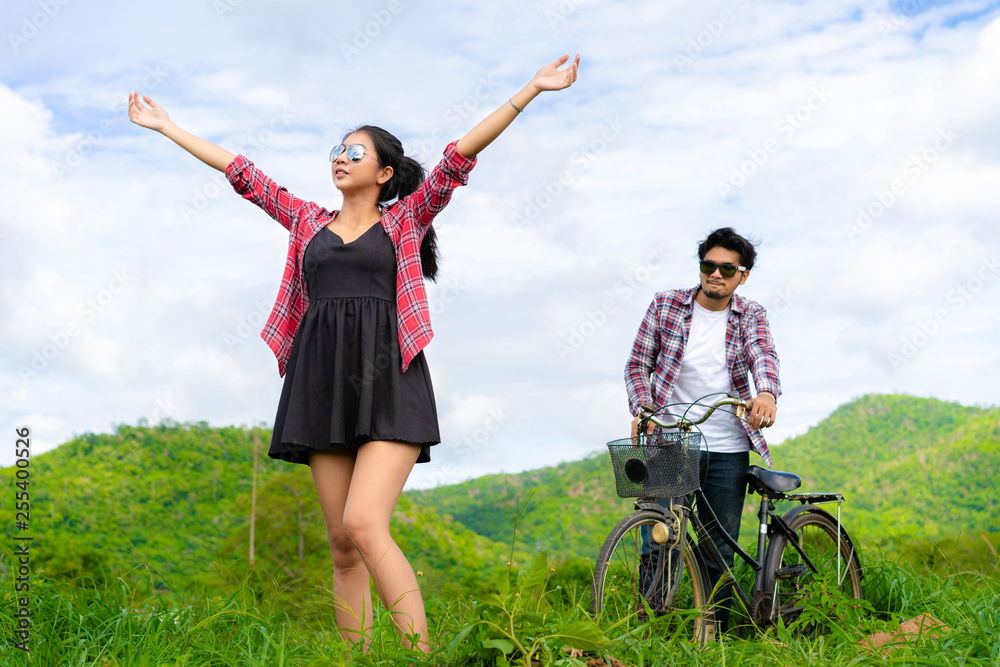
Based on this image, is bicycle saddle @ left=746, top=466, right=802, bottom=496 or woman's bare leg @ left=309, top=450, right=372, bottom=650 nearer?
woman's bare leg @ left=309, top=450, right=372, bottom=650

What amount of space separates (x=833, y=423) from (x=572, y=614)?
13.5 m

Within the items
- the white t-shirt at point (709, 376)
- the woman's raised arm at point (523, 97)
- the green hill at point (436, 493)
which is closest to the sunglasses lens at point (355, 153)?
the woman's raised arm at point (523, 97)

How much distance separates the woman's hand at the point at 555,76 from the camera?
3.23 meters

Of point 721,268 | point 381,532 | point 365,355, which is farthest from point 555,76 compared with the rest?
point 381,532

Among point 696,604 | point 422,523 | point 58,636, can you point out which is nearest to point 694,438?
point 696,604

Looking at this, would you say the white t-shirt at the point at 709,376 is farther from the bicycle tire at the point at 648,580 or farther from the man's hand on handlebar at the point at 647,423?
the bicycle tire at the point at 648,580

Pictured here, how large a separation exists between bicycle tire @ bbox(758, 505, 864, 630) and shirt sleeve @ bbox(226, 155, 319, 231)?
3.01 meters

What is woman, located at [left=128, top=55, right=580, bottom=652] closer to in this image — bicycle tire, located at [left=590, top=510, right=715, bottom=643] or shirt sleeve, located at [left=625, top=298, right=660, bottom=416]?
bicycle tire, located at [left=590, top=510, right=715, bottom=643]

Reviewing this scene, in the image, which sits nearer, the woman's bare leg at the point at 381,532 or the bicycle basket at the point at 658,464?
the woman's bare leg at the point at 381,532

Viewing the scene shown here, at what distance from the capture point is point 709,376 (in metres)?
4.27

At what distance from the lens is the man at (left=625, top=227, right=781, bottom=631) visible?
4242 millimetres

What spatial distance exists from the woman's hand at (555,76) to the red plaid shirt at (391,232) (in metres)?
0.41

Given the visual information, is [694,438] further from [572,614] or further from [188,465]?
[188,465]

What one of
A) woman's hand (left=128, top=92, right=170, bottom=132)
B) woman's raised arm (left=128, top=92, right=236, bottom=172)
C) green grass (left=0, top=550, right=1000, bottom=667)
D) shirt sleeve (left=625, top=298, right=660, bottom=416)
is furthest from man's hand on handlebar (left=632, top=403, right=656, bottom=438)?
woman's hand (left=128, top=92, right=170, bottom=132)
